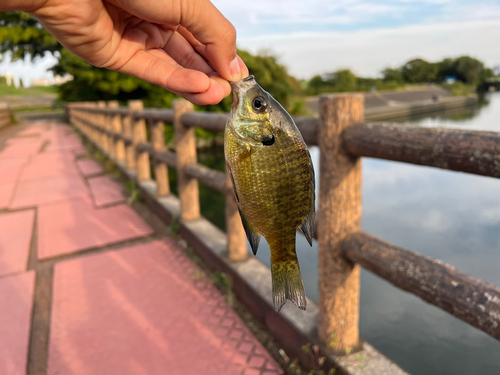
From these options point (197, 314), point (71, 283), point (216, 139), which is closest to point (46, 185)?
point (71, 283)

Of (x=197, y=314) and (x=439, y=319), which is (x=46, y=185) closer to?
(x=197, y=314)

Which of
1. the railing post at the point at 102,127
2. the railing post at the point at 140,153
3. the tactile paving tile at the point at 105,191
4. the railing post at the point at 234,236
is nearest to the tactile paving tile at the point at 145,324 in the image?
the railing post at the point at 234,236

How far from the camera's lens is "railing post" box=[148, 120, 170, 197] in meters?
4.21

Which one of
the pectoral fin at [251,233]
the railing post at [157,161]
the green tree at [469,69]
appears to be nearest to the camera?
the pectoral fin at [251,233]

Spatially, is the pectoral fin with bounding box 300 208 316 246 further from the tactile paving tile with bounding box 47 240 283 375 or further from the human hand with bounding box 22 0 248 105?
the tactile paving tile with bounding box 47 240 283 375

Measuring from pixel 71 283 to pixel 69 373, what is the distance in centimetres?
95

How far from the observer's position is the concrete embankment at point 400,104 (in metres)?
25.0

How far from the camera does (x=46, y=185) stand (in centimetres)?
561

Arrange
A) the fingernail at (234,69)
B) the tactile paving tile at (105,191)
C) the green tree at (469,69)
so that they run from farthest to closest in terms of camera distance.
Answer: the green tree at (469,69) → the tactile paving tile at (105,191) → the fingernail at (234,69)

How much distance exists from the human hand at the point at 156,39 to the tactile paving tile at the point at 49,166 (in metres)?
5.86

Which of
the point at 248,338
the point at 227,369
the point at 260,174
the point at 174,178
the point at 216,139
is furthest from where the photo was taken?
the point at 216,139

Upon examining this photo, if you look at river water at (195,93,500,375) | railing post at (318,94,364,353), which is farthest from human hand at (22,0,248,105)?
river water at (195,93,500,375)

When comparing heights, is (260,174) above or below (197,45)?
below

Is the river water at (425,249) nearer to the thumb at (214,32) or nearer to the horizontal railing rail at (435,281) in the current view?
the horizontal railing rail at (435,281)
